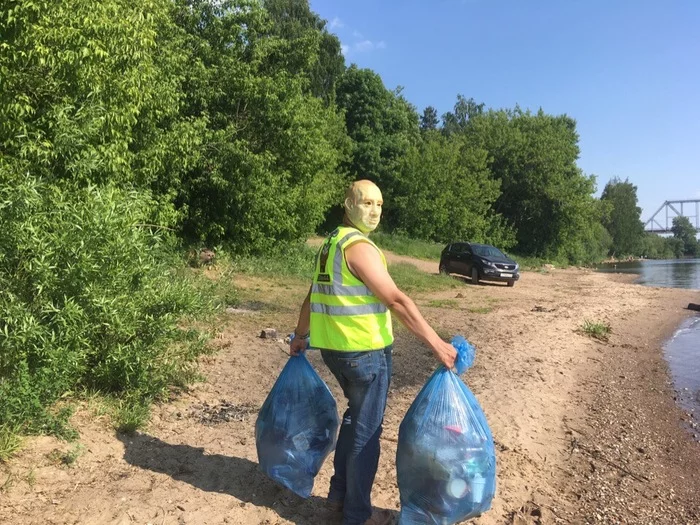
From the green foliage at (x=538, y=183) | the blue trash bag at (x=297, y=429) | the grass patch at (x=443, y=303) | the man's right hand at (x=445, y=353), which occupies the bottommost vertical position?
the grass patch at (x=443, y=303)

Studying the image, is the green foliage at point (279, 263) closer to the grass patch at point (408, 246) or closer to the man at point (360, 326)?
the man at point (360, 326)

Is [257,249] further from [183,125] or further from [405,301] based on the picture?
[405,301]

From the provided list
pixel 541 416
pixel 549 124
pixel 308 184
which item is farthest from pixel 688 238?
pixel 541 416

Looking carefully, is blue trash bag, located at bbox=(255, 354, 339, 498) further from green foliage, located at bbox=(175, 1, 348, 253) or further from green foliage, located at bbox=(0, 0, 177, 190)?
green foliage, located at bbox=(175, 1, 348, 253)

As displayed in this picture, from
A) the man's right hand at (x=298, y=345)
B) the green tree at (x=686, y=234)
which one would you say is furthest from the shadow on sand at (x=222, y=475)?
the green tree at (x=686, y=234)

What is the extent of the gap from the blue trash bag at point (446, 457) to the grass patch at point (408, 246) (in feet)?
93.7

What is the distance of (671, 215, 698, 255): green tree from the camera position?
109 metres

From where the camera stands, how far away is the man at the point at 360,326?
2.92 metres

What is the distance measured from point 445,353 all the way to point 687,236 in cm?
12638

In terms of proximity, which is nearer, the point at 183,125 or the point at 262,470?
the point at 262,470

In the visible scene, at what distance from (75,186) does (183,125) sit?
6055 mm

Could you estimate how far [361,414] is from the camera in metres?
3.07

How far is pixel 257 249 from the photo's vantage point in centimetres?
1667

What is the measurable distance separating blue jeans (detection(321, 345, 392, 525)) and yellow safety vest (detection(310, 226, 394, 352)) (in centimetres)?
7
